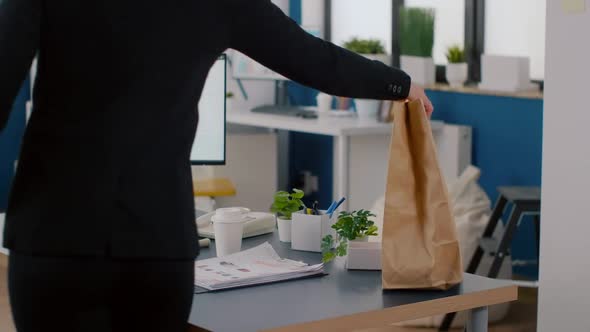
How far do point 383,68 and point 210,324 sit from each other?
0.52m

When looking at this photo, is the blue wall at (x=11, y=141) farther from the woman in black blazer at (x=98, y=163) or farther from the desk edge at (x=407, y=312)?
the woman in black blazer at (x=98, y=163)

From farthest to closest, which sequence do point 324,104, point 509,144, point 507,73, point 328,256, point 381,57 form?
point 324,104 → point 381,57 → point 509,144 → point 507,73 → point 328,256

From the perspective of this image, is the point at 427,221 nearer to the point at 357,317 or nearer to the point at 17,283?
the point at 357,317

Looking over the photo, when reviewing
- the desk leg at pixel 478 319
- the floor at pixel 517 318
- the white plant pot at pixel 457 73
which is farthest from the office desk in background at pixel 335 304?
the white plant pot at pixel 457 73

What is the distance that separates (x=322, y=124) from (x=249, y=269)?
2720 mm

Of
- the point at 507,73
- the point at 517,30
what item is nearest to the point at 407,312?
the point at 507,73

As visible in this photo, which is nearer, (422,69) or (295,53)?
(295,53)

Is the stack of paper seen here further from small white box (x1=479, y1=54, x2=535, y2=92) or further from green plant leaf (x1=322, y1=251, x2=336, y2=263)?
small white box (x1=479, y1=54, x2=535, y2=92)

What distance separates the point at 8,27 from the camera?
1356 millimetres

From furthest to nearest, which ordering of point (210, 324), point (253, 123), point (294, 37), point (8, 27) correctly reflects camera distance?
point (253, 123)
point (210, 324)
point (294, 37)
point (8, 27)

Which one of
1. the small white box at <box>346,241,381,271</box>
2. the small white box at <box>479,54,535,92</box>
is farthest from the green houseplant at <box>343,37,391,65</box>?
the small white box at <box>346,241,381,271</box>

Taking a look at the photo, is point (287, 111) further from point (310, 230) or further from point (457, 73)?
point (310, 230)

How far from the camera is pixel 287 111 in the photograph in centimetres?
535

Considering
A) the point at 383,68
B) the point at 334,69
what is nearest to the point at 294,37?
the point at 334,69
